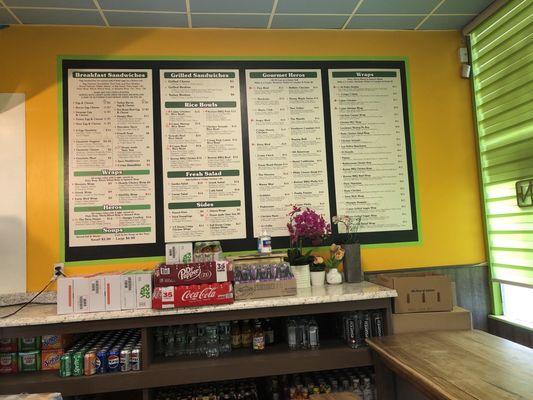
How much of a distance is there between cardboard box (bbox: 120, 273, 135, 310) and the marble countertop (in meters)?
0.05

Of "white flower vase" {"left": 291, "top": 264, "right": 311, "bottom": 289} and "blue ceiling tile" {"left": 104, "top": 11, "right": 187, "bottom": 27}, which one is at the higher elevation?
"blue ceiling tile" {"left": 104, "top": 11, "right": 187, "bottom": 27}

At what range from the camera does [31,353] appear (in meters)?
2.42

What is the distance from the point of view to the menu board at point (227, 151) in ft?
9.59

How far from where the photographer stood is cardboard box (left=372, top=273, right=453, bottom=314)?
2555mm

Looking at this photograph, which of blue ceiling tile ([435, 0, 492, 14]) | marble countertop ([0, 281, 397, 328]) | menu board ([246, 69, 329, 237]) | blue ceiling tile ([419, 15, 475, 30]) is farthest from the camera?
blue ceiling tile ([419, 15, 475, 30])

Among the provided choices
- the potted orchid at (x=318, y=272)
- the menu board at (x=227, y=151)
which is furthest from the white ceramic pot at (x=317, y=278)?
the menu board at (x=227, y=151)

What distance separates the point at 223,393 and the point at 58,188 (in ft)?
6.34

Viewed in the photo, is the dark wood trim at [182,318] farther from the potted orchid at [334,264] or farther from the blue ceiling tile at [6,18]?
the blue ceiling tile at [6,18]

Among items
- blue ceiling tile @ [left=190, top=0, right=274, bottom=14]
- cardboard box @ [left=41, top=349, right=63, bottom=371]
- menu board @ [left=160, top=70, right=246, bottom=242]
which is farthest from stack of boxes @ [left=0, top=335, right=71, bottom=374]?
blue ceiling tile @ [left=190, top=0, right=274, bottom=14]

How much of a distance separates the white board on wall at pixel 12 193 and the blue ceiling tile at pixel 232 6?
1.53m

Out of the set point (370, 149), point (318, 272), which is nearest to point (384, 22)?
point (370, 149)

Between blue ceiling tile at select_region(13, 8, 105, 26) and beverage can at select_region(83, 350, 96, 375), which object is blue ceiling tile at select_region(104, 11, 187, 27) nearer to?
blue ceiling tile at select_region(13, 8, 105, 26)

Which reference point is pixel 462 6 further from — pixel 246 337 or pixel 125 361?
pixel 125 361

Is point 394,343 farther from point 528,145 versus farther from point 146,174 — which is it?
point 146,174
